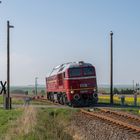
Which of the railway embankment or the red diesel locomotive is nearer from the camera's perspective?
the railway embankment

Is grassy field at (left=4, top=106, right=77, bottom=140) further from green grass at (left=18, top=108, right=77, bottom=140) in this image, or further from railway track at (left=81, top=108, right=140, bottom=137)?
railway track at (left=81, top=108, right=140, bottom=137)

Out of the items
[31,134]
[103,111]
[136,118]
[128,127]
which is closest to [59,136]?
[31,134]

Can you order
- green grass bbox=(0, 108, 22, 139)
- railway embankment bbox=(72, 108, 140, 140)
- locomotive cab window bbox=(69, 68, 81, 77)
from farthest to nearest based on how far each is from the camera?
locomotive cab window bbox=(69, 68, 81, 77) < green grass bbox=(0, 108, 22, 139) < railway embankment bbox=(72, 108, 140, 140)

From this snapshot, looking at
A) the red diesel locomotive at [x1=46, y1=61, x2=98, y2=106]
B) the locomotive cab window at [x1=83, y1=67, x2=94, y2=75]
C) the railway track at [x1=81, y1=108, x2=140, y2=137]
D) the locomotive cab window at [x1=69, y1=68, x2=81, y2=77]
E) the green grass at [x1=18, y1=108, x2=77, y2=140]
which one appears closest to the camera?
the green grass at [x1=18, y1=108, x2=77, y2=140]

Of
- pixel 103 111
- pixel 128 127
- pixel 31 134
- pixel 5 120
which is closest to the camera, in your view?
pixel 31 134

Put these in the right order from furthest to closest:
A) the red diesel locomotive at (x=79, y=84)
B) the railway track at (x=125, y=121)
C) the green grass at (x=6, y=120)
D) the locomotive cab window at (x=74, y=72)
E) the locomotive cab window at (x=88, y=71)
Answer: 1. the locomotive cab window at (x=88, y=71)
2. the locomotive cab window at (x=74, y=72)
3. the red diesel locomotive at (x=79, y=84)
4. the green grass at (x=6, y=120)
5. the railway track at (x=125, y=121)

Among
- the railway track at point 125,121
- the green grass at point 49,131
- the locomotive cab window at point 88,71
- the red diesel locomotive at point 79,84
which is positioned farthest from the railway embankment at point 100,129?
the locomotive cab window at point 88,71

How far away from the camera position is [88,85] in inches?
1451

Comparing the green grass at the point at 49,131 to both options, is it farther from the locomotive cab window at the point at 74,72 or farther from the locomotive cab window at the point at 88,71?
the locomotive cab window at the point at 88,71

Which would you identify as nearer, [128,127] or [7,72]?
[128,127]

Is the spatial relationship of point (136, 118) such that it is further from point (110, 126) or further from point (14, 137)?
point (14, 137)

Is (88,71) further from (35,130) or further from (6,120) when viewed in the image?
(35,130)

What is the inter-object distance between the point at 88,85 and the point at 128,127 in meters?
16.6

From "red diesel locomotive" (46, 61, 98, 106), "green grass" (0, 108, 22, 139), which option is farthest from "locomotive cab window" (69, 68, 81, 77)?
"green grass" (0, 108, 22, 139)
